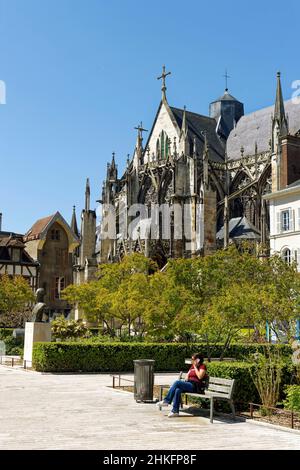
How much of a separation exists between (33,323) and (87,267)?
31183mm

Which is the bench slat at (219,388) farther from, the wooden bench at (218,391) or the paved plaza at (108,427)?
the paved plaza at (108,427)

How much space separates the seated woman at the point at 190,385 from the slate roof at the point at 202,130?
148ft

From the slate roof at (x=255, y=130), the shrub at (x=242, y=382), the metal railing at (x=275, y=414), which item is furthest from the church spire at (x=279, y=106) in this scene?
the metal railing at (x=275, y=414)

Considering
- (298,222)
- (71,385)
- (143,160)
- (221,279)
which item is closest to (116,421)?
(71,385)

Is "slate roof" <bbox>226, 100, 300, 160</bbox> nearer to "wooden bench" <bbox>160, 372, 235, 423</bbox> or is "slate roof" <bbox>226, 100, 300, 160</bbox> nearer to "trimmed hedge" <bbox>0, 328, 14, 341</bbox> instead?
"trimmed hedge" <bbox>0, 328, 14, 341</bbox>

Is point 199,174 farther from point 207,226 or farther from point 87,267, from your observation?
point 87,267

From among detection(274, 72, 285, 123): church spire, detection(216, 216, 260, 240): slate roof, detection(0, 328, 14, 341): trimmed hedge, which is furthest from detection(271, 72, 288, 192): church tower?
detection(0, 328, 14, 341): trimmed hedge

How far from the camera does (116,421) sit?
33.9 feet

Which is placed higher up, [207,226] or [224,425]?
[207,226]

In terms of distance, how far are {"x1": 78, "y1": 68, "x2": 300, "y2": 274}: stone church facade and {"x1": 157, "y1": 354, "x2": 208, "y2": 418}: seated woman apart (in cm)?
2761

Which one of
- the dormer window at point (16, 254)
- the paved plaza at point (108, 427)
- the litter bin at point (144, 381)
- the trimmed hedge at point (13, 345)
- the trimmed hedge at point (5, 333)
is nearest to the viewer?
the paved plaza at point (108, 427)

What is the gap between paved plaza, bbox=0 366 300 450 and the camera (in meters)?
8.40

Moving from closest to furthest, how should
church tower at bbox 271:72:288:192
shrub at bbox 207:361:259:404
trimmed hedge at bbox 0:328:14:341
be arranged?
shrub at bbox 207:361:259:404, trimmed hedge at bbox 0:328:14:341, church tower at bbox 271:72:288:192

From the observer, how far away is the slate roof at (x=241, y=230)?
151 feet
